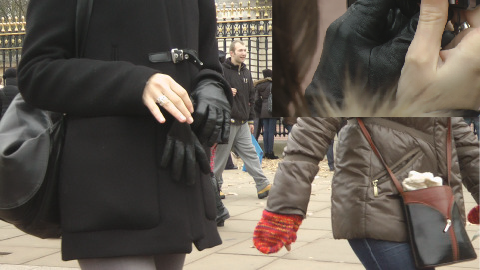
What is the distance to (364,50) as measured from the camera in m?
1.47

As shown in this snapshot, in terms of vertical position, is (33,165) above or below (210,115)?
below

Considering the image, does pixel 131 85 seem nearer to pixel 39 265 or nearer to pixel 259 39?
pixel 259 39

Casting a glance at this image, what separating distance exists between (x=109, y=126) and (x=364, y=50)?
830mm

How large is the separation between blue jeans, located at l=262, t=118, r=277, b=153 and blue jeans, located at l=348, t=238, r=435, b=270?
12393 millimetres

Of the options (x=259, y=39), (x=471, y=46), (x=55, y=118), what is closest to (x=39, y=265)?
(x=55, y=118)

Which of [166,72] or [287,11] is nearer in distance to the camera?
[287,11]

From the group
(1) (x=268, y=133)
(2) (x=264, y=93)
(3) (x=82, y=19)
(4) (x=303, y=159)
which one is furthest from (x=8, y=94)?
Result: (3) (x=82, y=19)

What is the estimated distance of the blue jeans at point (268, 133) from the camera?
1542 cm

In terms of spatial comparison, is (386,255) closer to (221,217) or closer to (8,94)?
(221,217)

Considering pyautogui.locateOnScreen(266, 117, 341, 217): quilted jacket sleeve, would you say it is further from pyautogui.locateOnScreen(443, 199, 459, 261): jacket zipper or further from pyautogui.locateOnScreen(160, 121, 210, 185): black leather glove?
pyautogui.locateOnScreen(160, 121, 210, 185): black leather glove

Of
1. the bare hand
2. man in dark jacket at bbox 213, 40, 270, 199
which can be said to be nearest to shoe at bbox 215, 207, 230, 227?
man in dark jacket at bbox 213, 40, 270, 199

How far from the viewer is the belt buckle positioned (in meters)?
2.16

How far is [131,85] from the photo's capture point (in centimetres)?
200

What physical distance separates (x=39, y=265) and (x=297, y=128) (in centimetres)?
345
